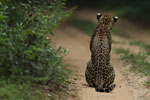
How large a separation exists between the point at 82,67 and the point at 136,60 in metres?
1.49

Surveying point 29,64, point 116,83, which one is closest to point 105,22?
point 116,83

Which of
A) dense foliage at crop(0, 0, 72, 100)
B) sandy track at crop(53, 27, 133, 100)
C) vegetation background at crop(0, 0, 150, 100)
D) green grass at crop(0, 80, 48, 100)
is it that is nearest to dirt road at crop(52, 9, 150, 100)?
sandy track at crop(53, 27, 133, 100)

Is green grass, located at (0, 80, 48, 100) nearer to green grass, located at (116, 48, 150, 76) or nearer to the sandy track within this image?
the sandy track

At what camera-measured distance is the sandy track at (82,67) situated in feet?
24.5

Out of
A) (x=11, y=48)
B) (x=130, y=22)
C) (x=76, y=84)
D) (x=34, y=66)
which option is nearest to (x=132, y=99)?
(x=76, y=84)

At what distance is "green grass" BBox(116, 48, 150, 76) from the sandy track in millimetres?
314

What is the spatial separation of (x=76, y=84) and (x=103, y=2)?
58.6 ft

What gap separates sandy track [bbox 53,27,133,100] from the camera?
747 cm

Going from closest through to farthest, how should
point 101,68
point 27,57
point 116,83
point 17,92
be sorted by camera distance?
point 17,92, point 27,57, point 101,68, point 116,83

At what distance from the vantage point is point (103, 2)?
25594 millimetres

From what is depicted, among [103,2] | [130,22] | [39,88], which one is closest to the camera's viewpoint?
[39,88]

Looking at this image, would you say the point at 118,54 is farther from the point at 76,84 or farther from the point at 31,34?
the point at 31,34

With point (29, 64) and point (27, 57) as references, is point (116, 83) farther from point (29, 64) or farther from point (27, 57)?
point (27, 57)

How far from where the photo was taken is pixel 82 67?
10.3 m
